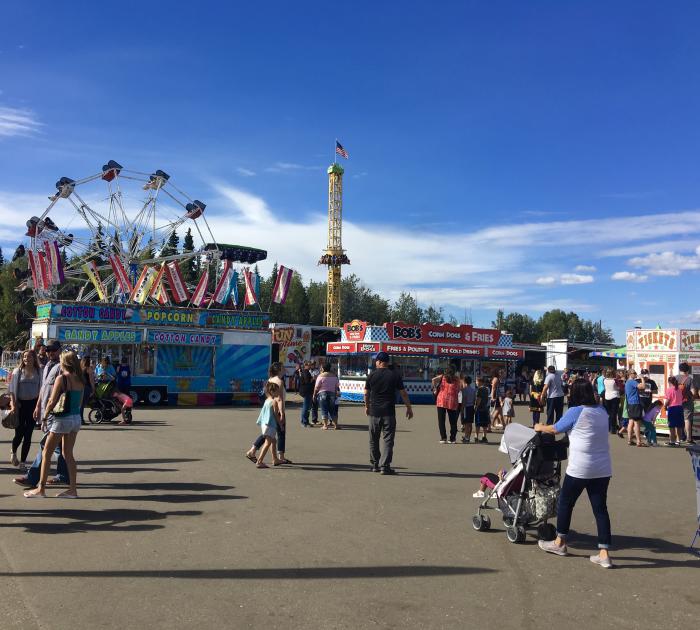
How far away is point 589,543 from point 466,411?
8.15m

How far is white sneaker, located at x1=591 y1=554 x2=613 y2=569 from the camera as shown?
561 cm

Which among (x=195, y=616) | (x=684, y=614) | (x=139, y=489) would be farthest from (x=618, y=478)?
(x=195, y=616)

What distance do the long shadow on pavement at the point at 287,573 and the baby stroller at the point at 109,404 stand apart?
39.3ft

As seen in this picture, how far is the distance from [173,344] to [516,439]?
1992 centimetres

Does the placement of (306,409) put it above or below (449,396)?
below

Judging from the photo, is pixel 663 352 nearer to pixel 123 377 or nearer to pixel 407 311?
pixel 123 377

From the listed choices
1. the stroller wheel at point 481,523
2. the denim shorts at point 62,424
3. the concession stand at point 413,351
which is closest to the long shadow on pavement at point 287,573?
the stroller wheel at point 481,523

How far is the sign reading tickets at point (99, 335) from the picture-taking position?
22.8 meters

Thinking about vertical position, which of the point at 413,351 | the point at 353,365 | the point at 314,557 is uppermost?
the point at 413,351

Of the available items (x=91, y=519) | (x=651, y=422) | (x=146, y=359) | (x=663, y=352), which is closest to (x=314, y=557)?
(x=91, y=519)

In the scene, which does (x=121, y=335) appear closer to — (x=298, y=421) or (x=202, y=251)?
(x=298, y=421)

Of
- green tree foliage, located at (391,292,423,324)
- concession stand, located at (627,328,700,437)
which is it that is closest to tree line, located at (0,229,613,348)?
green tree foliage, located at (391,292,423,324)

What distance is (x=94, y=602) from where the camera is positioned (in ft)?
14.7

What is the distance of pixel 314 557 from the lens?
5.64 metres
